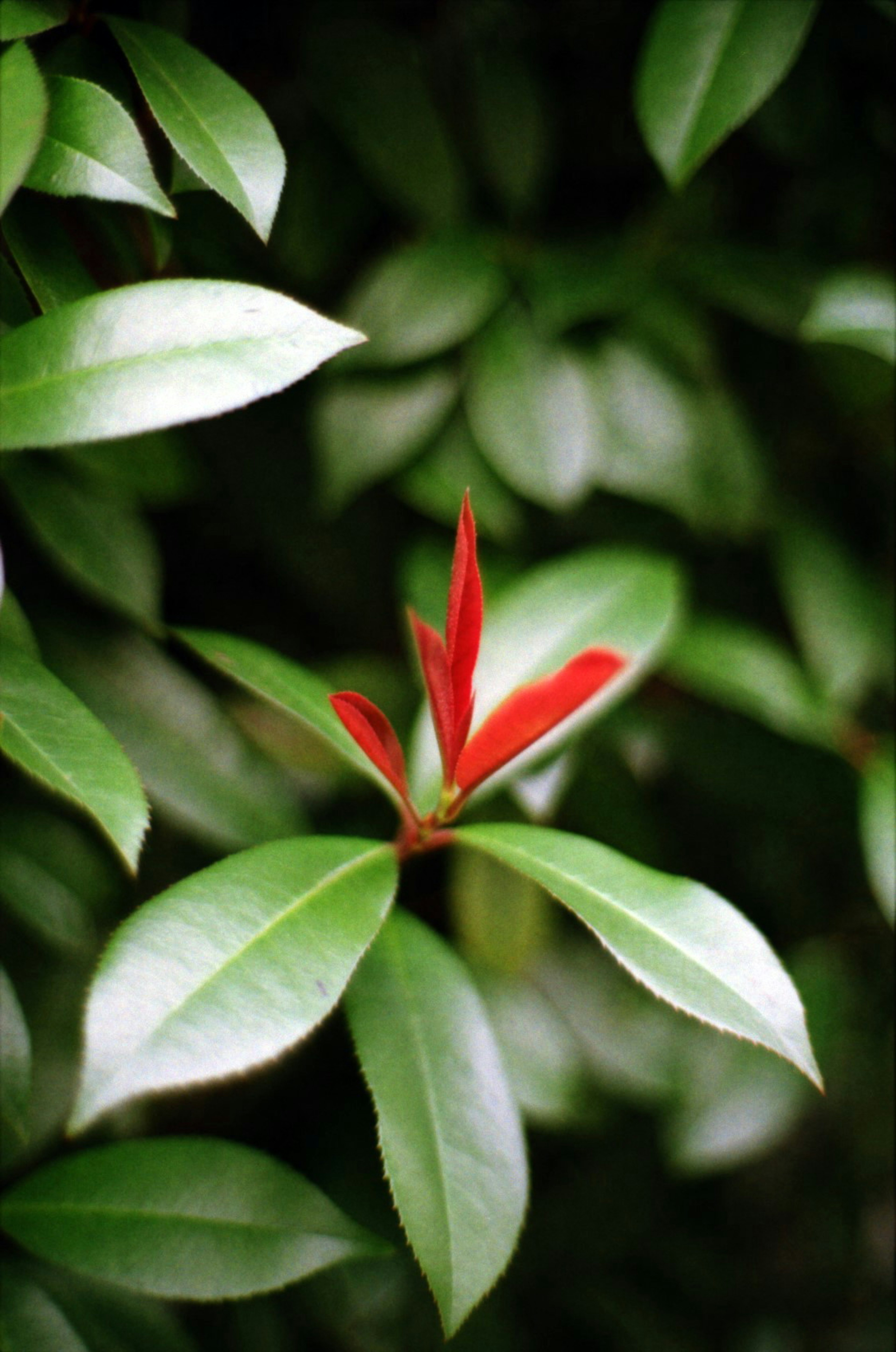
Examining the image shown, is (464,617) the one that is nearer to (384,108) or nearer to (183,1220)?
(183,1220)

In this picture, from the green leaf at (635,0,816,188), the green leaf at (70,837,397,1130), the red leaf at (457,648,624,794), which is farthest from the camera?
the green leaf at (635,0,816,188)

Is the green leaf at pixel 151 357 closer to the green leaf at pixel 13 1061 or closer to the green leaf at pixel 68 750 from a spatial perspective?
the green leaf at pixel 68 750

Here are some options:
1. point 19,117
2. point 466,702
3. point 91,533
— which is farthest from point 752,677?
point 19,117

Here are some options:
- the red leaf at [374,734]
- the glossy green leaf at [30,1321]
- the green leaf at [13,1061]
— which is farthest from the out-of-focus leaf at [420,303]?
the glossy green leaf at [30,1321]

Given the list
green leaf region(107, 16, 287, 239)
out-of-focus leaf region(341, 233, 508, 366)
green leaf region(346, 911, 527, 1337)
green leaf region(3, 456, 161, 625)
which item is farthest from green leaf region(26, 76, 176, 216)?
green leaf region(346, 911, 527, 1337)

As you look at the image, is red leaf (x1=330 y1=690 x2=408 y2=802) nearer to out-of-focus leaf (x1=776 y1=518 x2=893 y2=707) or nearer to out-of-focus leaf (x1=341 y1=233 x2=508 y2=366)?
out-of-focus leaf (x1=341 y1=233 x2=508 y2=366)

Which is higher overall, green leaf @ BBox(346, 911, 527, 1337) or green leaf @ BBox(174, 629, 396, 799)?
green leaf @ BBox(174, 629, 396, 799)

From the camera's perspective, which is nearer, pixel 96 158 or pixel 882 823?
pixel 96 158
